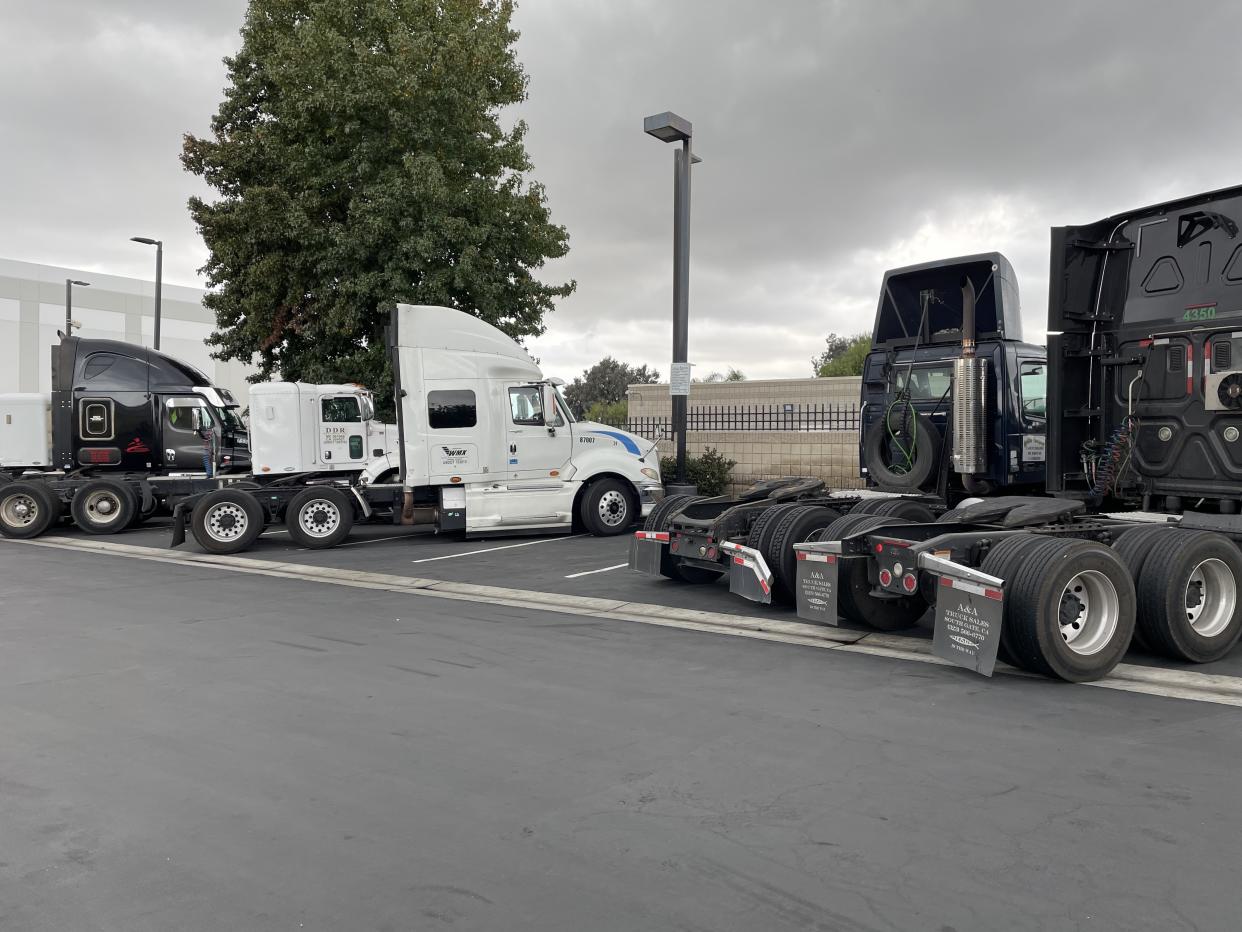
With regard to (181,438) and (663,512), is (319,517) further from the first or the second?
(663,512)

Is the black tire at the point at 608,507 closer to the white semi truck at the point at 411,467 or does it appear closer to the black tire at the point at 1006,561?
the white semi truck at the point at 411,467

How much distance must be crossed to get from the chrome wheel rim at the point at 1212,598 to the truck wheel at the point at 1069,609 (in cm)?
74

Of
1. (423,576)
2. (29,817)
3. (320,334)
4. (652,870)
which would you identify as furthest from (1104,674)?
(320,334)

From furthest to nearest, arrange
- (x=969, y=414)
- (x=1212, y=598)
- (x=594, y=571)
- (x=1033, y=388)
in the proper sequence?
(x=594, y=571), (x=1033, y=388), (x=969, y=414), (x=1212, y=598)

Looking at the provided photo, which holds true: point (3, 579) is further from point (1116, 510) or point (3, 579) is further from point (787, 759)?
point (1116, 510)

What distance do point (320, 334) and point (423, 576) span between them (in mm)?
10921

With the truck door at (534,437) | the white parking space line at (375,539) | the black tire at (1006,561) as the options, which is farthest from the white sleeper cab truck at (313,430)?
the black tire at (1006,561)

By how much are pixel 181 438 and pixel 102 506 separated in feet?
6.43

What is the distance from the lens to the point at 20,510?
16.9 meters

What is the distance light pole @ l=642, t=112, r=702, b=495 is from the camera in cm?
1686

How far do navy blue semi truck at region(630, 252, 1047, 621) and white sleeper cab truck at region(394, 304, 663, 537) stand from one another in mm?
4919

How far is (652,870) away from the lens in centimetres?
362

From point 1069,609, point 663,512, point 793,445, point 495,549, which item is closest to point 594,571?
point 663,512

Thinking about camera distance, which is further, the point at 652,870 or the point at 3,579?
the point at 3,579
